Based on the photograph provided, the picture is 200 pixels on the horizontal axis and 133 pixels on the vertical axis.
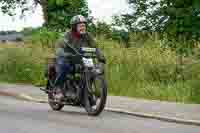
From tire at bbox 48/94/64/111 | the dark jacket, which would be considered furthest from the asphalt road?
the dark jacket

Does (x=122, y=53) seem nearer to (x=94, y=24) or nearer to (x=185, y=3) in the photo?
(x=185, y=3)

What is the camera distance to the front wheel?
13.9 metres

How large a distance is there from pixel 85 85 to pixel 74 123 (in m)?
1.49

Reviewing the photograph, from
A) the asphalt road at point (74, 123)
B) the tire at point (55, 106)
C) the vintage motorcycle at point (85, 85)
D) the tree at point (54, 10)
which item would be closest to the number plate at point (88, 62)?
the vintage motorcycle at point (85, 85)

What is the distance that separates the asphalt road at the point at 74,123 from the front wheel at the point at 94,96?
0.14m

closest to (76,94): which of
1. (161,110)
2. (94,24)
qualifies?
(161,110)

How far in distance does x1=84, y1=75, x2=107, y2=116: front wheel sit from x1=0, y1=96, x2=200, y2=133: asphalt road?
0.14 m

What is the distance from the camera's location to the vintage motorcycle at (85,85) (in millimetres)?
14000

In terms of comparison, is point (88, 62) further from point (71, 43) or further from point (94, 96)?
point (71, 43)

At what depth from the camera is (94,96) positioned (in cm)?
1426

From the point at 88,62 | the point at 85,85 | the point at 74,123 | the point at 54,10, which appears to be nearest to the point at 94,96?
the point at 85,85

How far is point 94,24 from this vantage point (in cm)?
3278

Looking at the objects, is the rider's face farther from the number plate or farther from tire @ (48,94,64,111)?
tire @ (48,94,64,111)

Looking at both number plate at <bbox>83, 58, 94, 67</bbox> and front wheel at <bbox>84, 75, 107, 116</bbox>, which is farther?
number plate at <bbox>83, 58, 94, 67</bbox>
